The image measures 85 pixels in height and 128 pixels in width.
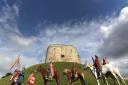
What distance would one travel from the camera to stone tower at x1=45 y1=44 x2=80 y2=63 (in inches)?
4279

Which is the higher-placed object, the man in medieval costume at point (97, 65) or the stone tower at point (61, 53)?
the stone tower at point (61, 53)

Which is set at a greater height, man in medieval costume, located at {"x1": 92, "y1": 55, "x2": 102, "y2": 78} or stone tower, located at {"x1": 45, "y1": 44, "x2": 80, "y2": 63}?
stone tower, located at {"x1": 45, "y1": 44, "x2": 80, "y2": 63}

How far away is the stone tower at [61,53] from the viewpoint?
109 metres

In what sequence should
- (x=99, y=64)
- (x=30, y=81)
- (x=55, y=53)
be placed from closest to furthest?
(x=30, y=81) < (x=99, y=64) < (x=55, y=53)

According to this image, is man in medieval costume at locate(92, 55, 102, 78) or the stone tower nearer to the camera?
man in medieval costume at locate(92, 55, 102, 78)

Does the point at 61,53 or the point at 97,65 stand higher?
the point at 61,53

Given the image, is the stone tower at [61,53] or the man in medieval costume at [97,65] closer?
the man in medieval costume at [97,65]

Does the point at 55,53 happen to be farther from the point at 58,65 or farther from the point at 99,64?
the point at 99,64

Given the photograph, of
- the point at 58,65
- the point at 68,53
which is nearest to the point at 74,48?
the point at 68,53

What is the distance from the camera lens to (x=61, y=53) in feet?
359

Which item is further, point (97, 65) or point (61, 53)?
point (61, 53)

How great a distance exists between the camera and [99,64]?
111 feet

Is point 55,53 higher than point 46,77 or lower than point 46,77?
higher

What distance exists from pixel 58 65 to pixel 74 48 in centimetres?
2764
